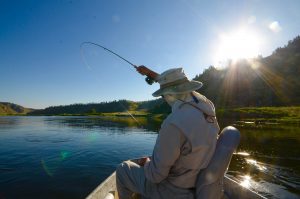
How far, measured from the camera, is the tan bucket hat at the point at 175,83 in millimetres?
4148

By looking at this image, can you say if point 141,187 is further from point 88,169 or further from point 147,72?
point 88,169

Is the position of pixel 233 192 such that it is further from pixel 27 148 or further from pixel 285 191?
pixel 27 148

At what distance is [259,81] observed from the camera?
453ft

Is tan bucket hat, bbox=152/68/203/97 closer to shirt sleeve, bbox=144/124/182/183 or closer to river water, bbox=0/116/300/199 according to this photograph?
shirt sleeve, bbox=144/124/182/183

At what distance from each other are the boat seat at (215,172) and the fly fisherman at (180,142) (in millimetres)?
113

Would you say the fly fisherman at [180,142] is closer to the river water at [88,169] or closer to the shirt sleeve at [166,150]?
the shirt sleeve at [166,150]

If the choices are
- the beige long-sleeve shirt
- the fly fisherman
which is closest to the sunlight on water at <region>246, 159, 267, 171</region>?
the fly fisherman

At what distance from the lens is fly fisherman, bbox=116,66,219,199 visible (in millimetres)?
3682

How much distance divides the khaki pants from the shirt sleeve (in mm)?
379

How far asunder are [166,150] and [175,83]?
3.86ft

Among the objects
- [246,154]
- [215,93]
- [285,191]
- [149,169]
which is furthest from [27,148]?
[215,93]

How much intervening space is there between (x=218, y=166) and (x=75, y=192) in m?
10.8

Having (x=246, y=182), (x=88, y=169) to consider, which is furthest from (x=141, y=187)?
(x=88, y=169)

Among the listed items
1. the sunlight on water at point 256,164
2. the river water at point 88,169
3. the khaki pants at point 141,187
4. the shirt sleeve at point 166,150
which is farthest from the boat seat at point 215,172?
the sunlight on water at point 256,164
